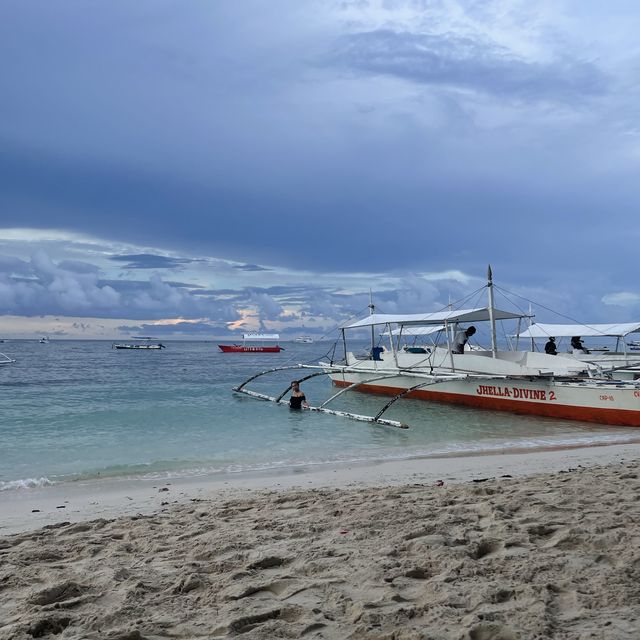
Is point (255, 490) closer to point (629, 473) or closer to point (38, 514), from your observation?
point (38, 514)

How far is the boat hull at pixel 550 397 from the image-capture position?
17203 mm

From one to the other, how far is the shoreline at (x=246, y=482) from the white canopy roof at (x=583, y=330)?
725 inches

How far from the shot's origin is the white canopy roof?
29.0 metres

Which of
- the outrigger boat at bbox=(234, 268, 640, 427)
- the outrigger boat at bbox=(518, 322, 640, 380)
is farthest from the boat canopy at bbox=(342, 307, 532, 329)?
the outrigger boat at bbox=(518, 322, 640, 380)

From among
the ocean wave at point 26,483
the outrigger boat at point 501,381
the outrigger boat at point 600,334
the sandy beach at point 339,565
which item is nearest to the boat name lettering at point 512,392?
the outrigger boat at point 501,381

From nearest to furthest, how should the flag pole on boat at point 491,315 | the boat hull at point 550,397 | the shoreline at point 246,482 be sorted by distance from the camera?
the shoreline at point 246,482 < the boat hull at point 550,397 < the flag pole on boat at point 491,315

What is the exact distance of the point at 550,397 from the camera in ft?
62.2

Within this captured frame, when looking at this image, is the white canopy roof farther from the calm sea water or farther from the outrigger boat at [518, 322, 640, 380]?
the calm sea water

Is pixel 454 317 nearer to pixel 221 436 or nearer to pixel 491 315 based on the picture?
pixel 491 315

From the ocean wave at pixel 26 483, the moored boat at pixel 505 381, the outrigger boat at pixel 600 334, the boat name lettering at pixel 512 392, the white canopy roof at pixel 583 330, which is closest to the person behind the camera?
the ocean wave at pixel 26 483

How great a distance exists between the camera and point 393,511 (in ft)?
19.9

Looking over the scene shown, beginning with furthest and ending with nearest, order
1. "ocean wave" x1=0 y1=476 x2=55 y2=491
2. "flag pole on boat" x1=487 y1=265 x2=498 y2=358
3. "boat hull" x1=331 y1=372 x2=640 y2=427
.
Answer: "flag pole on boat" x1=487 y1=265 x2=498 y2=358, "boat hull" x1=331 y1=372 x2=640 y2=427, "ocean wave" x1=0 y1=476 x2=55 y2=491

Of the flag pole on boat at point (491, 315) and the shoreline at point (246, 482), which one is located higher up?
the flag pole on boat at point (491, 315)

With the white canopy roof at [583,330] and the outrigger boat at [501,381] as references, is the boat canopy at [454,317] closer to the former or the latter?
the outrigger boat at [501,381]
